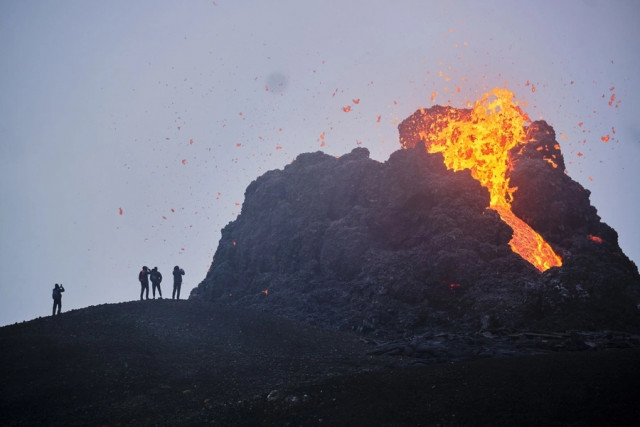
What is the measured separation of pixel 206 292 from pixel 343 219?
22556 mm

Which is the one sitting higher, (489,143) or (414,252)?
(489,143)

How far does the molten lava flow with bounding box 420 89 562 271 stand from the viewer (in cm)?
5891

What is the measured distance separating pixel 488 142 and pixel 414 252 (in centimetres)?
2628

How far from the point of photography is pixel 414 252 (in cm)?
4972

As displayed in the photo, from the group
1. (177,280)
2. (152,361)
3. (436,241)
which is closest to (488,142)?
(436,241)

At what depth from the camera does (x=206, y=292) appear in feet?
206

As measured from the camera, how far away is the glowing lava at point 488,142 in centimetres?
6009

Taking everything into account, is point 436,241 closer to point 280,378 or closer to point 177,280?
point 177,280

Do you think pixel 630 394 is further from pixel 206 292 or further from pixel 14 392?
pixel 206 292

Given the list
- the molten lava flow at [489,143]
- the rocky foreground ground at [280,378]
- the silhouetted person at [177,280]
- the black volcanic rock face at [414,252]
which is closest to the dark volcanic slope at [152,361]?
the rocky foreground ground at [280,378]

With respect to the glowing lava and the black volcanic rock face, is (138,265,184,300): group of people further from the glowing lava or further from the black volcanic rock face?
the glowing lava

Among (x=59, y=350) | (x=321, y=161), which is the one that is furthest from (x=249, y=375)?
(x=321, y=161)

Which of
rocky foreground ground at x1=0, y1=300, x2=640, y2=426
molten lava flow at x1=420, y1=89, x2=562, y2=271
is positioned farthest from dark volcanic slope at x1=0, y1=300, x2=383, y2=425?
molten lava flow at x1=420, y1=89, x2=562, y2=271

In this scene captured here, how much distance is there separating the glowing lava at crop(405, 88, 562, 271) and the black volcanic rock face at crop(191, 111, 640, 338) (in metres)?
1.76
